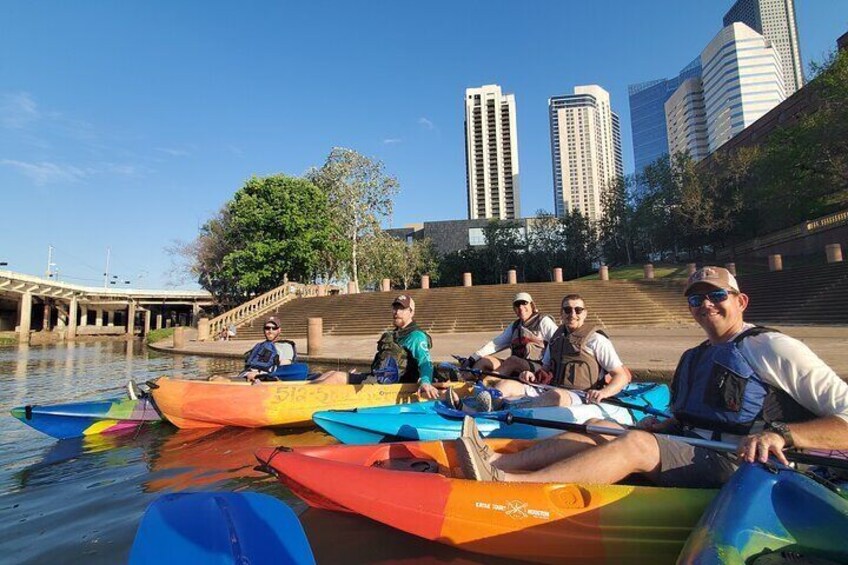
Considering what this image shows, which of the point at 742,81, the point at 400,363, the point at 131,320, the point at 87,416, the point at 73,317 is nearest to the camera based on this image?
the point at 400,363

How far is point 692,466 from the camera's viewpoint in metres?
2.76

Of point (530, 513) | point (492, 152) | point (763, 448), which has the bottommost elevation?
point (530, 513)

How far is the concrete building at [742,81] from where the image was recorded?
97375 mm

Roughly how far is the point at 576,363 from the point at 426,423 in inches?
70.3

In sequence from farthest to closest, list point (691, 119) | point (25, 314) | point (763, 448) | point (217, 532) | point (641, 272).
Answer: point (691, 119)
point (641, 272)
point (25, 314)
point (763, 448)
point (217, 532)

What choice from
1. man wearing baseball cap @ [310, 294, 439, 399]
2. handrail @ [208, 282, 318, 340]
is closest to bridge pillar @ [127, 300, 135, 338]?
handrail @ [208, 282, 318, 340]

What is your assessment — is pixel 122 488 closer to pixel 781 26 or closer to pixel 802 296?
pixel 802 296

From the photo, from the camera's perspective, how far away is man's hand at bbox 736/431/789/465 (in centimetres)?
233

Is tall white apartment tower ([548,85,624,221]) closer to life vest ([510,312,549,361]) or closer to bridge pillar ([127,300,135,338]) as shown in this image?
bridge pillar ([127,300,135,338])

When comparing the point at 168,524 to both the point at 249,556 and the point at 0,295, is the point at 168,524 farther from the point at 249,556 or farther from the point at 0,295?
the point at 0,295

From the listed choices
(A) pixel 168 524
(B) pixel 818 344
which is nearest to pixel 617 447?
(A) pixel 168 524

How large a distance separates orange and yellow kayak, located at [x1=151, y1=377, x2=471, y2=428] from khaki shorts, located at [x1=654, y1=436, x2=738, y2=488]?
3.10 metres

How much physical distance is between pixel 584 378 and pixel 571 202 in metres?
153

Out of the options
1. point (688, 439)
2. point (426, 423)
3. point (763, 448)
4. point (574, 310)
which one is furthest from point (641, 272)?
point (763, 448)
